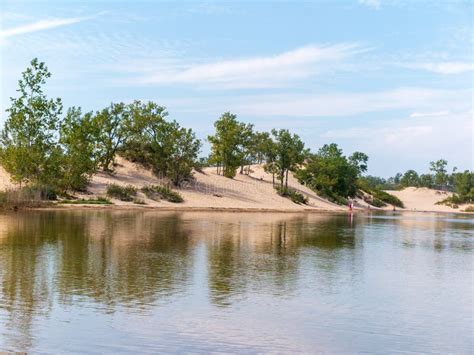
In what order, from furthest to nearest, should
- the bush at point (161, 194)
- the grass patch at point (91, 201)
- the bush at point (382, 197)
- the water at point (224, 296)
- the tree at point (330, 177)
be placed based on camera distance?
1. the bush at point (382, 197)
2. the tree at point (330, 177)
3. the bush at point (161, 194)
4. the grass patch at point (91, 201)
5. the water at point (224, 296)

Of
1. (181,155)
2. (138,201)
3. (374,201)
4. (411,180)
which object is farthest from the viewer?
(411,180)

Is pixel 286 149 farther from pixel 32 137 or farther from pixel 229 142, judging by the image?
pixel 32 137

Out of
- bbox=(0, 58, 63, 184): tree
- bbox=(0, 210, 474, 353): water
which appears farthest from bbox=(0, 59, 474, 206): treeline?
A: bbox=(0, 210, 474, 353): water

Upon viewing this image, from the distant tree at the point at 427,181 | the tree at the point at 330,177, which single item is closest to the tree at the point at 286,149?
the tree at the point at 330,177

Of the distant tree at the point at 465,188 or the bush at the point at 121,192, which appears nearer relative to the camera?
the bush at the point at 121,192

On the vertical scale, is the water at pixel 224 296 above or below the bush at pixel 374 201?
below

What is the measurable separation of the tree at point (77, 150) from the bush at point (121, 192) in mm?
2889

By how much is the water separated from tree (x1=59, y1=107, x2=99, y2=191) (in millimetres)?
32456

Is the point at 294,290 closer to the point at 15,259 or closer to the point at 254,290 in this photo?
the point at 254,290

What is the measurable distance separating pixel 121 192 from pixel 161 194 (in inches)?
230

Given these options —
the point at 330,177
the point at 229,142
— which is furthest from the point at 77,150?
the point at 330,177

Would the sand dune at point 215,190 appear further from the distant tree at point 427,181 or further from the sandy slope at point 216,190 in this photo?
the distant tree at point 427,181

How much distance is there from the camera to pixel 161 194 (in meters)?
68.5

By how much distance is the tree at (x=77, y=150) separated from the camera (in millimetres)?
60438
